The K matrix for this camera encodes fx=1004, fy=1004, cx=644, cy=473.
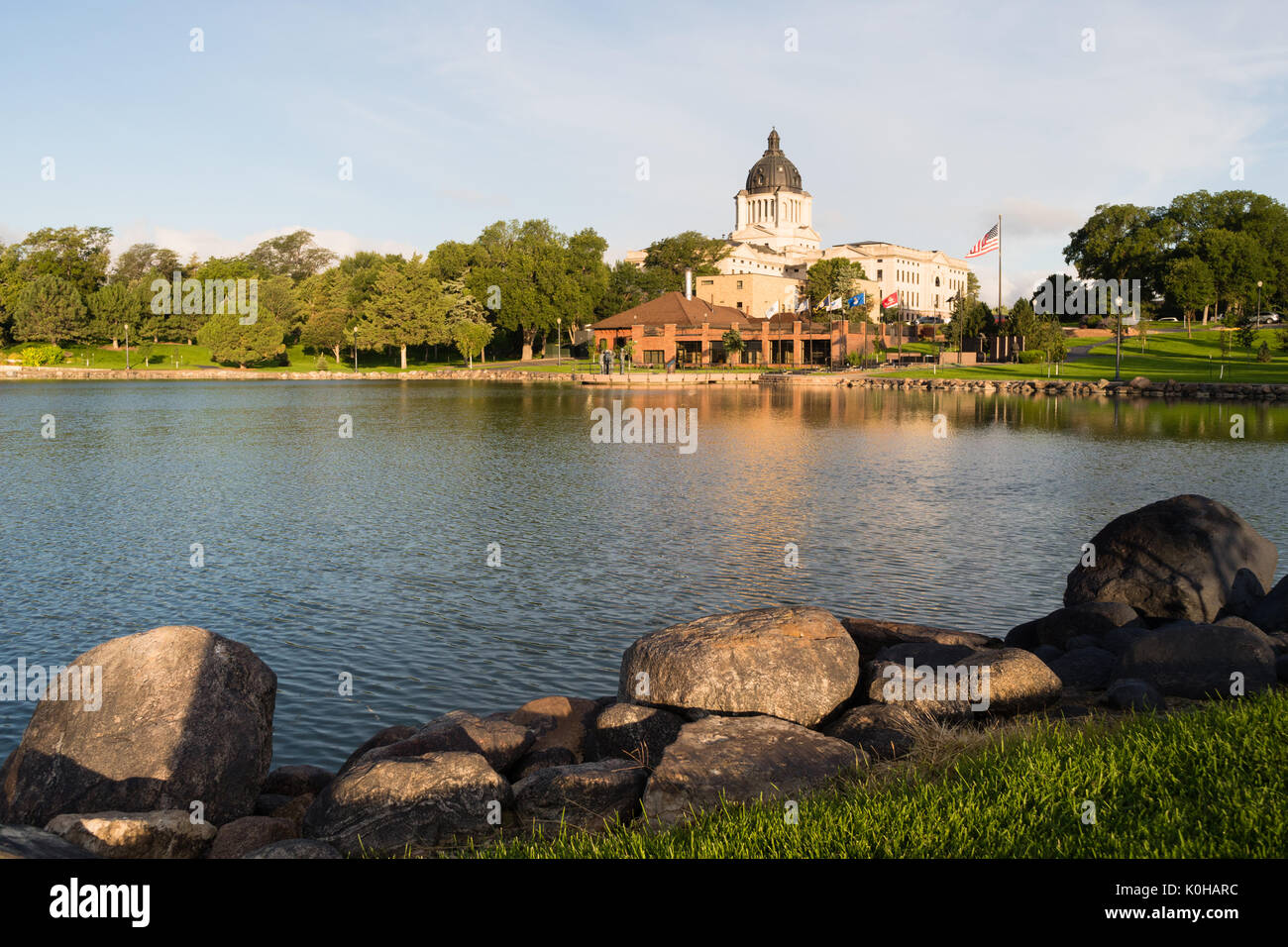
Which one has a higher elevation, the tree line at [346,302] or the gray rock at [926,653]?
the tree line at [346,302]

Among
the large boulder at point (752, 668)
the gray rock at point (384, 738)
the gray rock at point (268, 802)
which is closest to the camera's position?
the gray rock at point (268, 802)

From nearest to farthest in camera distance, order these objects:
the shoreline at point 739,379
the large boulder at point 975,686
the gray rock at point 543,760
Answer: the gray rock at point 543,760 < the large boulder at point 975,686 < the shoreline at point 739,379

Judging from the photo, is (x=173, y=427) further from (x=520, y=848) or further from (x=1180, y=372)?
(x=1180, y=372)

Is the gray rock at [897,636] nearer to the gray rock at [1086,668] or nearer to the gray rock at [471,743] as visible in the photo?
the gray rock at [1086,668]

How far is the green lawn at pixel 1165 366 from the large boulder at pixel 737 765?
9187cm

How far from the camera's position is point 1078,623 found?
14.6 m

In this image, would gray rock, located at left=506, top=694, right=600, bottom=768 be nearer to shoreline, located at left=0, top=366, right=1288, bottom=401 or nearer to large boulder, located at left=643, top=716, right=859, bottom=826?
large boulder, located at left=643, top=716, right=859, bottom=826

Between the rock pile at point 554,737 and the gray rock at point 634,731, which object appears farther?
the gray rock at point 634,731

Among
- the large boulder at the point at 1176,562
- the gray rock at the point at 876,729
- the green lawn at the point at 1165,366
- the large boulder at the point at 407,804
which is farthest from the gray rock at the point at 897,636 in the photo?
the green lawn at the point at 1165,366

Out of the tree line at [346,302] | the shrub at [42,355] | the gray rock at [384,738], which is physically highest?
the tree line at [346,302]

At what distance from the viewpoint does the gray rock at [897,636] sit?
46.1 ft

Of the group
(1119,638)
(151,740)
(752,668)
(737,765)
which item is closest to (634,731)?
(752,668)

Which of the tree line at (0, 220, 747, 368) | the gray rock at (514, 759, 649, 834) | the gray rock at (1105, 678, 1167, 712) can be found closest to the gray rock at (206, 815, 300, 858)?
the gray rock at (514, 759, 649, 834)

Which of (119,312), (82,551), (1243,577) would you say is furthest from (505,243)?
(1243,577)
